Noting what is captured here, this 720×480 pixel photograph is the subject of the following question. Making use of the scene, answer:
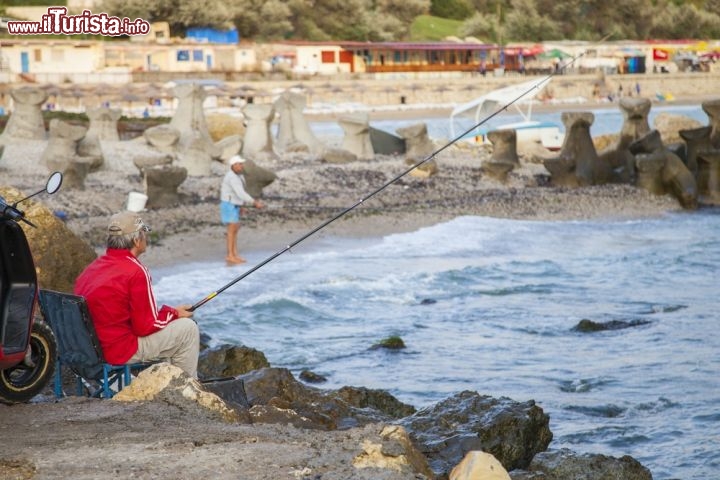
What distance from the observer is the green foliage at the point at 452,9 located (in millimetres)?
102688

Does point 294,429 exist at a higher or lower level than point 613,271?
higher

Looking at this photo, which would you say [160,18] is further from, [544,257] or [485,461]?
[485,461]

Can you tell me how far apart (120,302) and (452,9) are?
98.4 m

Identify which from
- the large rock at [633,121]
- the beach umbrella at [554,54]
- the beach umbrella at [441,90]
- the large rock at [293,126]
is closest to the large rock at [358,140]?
the large rock at [293,126]

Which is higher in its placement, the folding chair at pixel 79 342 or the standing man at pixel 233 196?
the folding chair at pixel 79 342

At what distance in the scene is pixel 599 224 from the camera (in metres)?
22.2

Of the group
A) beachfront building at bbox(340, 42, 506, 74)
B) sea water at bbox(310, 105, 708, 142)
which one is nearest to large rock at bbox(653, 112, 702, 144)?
sea water at bbox(310, 105, 708, 142)

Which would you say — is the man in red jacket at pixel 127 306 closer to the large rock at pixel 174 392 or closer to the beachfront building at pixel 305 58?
the large rock at pixel 174 392

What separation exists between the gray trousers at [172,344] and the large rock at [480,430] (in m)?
1.42

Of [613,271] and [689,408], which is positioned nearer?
[689,408]

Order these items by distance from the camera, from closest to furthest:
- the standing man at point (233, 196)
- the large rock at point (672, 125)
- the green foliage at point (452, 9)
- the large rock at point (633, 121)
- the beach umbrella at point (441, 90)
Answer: the standing man at point (233, 196) < the large rock at point (633, 121) < the large rock at point (672, 125) < the beach umbrella at point (441, 90) < the green foliage at point (452, 9)

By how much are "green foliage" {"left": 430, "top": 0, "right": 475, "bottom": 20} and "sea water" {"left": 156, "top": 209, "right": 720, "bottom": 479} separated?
274 ft

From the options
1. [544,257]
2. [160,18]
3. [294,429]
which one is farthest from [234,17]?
[294,429]

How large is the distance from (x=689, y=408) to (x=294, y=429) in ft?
17.2
